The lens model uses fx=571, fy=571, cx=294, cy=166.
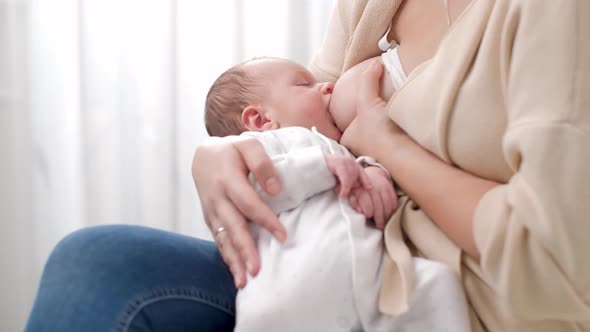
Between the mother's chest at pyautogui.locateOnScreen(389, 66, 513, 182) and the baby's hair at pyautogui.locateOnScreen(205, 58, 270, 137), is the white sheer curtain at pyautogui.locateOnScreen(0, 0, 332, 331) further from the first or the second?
the mother's chest at pyautogui.locateOnScreen(389, 66, 513, 182)

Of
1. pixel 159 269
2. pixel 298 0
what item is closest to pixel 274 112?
pixel 159 269

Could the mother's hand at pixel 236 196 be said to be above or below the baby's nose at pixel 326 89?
below

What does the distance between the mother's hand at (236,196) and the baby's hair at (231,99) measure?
20cm

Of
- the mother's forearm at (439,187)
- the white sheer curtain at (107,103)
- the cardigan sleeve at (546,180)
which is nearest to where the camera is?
the cardigan sleeve at (546,180)

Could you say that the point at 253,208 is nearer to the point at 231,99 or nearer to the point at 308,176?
the point at 308,176

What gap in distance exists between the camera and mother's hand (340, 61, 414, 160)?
0.84 metres

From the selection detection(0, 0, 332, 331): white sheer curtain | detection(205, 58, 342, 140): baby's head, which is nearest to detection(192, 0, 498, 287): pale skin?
detection(205, 58, 342, 140): baby's head

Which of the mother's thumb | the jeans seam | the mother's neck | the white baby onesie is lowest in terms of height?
the jeans seam

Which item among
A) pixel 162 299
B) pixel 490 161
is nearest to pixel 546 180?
pixel 490 161

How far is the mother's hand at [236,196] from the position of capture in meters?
0.75

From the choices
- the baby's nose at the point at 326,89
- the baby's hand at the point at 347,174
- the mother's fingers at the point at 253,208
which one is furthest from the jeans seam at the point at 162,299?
the baby's nose at the point at 326,89

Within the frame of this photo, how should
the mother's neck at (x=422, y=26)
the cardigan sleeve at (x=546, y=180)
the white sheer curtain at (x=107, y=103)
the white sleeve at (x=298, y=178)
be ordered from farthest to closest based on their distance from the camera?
the white sheer curtain at (x=107, y=103) < the mother's neck at (x=422, y=26) < the white sleeve at (x=298, y=178) < the cardigan sleeve at (x=546, y=180)

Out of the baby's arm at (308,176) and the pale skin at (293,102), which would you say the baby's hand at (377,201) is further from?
the pale skin at (293,102)

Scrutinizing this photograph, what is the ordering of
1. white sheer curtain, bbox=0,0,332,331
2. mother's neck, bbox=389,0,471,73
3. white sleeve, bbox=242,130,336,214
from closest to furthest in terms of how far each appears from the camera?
1. white sleeve, bbox=242,130,336,214
2. mother's neck, bbox=389,0,471,73
3. white sheer curtain, bbox=0,0,332,331
